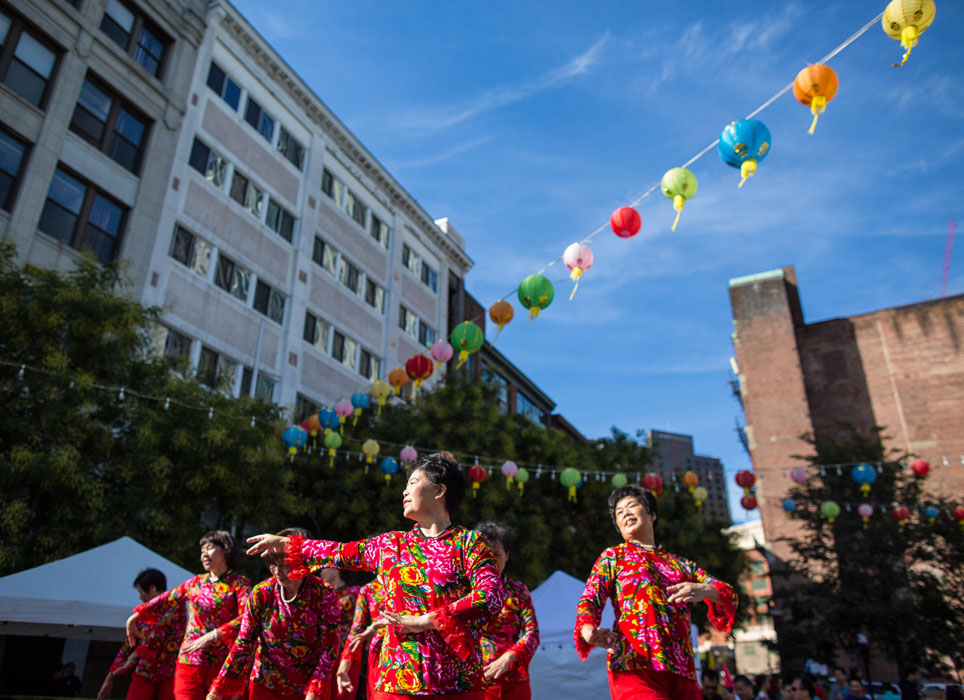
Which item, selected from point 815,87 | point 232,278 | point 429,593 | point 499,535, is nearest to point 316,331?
point 232,278

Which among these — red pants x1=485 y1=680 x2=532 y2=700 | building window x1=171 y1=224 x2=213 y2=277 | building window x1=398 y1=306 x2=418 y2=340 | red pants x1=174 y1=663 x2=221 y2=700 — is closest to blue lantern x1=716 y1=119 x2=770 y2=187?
red pants x1=485 y1=680 x2=532 y2=700

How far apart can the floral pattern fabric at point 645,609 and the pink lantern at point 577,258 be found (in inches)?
286

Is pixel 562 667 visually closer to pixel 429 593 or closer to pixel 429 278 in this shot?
pixel 429 593

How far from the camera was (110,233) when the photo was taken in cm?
1780

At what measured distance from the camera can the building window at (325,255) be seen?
25.3 m

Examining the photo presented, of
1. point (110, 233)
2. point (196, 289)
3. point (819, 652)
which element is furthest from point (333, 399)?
point (819, 652)

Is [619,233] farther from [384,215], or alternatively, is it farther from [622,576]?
[384,215]

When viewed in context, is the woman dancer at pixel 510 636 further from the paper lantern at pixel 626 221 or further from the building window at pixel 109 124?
the building window at pixel 109 124

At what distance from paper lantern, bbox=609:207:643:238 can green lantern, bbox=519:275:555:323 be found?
1.49 m

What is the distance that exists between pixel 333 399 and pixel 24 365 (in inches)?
547

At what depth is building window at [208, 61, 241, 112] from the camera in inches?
870

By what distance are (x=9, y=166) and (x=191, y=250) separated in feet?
16.3

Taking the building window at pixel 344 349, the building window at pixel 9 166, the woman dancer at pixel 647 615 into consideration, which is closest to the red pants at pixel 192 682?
the woman dancer at pixel 647 615

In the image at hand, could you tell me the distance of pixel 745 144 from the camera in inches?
332
